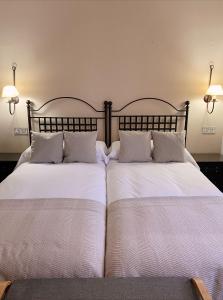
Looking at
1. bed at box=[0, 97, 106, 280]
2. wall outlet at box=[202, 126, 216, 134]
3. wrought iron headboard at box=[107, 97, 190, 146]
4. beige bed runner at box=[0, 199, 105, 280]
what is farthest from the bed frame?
beige bed runner at box=[0, 199, 105, 280]

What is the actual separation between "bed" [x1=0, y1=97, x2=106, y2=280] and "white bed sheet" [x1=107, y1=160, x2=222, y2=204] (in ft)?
0.41

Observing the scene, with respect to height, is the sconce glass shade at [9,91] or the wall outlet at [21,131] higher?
the sconce glass shade at [9,91]

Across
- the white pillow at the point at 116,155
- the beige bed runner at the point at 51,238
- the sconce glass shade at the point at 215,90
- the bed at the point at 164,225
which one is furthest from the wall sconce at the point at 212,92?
the beige bed runner at the point at 51,238

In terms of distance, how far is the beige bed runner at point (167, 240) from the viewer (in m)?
1.28

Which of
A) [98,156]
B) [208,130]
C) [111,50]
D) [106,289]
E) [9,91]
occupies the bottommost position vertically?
[106,289]

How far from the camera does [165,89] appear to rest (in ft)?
10.1

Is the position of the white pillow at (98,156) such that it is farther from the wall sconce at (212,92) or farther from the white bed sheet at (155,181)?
the wall sconce at (212,92)

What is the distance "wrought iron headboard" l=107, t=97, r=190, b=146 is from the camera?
3.11 metres

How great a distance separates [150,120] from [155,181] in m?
1.14

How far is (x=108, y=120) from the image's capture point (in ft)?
10.2

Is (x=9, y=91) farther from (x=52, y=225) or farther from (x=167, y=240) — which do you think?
(x=167, y=240)

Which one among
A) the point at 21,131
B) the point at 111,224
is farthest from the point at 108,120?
the point at 111,224

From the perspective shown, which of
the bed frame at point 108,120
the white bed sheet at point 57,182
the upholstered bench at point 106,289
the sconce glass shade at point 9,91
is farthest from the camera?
the bed frame at point 108,120

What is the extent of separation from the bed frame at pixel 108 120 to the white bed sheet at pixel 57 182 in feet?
2.05
